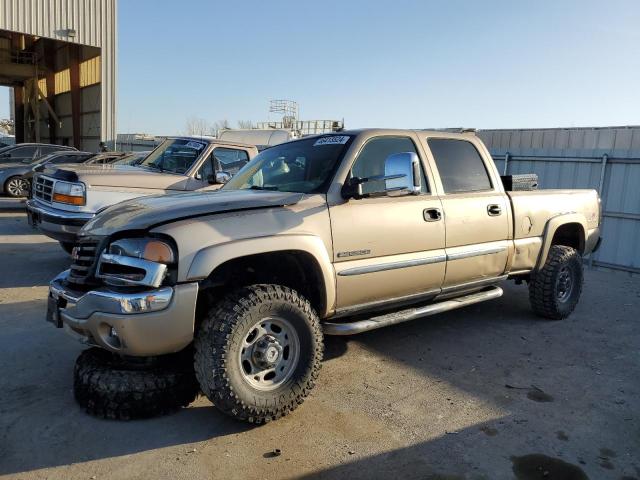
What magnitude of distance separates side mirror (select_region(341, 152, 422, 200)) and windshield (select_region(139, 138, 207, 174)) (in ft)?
14.9

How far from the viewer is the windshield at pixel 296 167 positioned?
4.05 m

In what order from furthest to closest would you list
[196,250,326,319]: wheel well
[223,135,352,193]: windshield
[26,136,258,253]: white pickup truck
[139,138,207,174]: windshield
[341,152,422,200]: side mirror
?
[139,138,207,174]: windshield, [26,136,258,253]: white pickup truck, [223,135,352,193]: windshield, [341,152,422,200]: side mirror, [196,250,326,319]: wheel well

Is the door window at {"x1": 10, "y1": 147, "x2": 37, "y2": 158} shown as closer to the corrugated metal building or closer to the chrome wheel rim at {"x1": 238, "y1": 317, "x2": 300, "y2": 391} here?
the corrugated metal building

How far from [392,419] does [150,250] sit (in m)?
1.91

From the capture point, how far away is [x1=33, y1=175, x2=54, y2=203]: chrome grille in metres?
7.33

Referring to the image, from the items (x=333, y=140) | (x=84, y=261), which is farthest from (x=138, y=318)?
(x=333, y=140)

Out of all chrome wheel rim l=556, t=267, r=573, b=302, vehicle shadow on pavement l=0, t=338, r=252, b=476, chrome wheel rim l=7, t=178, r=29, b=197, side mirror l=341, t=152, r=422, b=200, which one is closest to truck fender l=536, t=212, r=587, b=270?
chrome wheel rim l=556, t=267, r=573, b=302

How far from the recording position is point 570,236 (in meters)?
6.22

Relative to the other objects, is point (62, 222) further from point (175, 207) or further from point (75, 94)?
point (75, 94)

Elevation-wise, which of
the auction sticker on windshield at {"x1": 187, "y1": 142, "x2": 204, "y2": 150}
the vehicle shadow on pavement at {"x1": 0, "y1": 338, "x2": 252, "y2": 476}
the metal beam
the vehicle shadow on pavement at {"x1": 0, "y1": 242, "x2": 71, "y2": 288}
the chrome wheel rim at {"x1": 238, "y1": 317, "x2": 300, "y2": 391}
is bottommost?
the vehicle shadow on pavement at {"x1": 0, "y1": 242, "x2": 71, "y2": 288}

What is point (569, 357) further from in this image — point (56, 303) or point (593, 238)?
point (56, 303)

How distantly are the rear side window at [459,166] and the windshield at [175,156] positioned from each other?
4.23 m

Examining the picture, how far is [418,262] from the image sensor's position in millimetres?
4223

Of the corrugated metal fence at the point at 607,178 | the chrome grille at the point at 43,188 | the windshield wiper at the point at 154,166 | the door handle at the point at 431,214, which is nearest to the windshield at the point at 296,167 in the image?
the door handle at the point at 431,214
